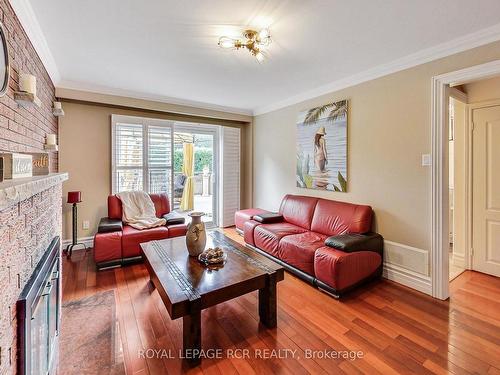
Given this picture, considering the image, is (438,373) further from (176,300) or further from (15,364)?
(15,364)

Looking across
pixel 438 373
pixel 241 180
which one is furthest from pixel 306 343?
pixel 241 180

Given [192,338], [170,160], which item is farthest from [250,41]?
[170,160]

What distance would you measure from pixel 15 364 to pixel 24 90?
1.66 metres

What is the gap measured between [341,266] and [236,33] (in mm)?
2335

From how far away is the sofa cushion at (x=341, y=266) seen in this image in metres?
2.30

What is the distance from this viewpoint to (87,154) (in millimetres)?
3695

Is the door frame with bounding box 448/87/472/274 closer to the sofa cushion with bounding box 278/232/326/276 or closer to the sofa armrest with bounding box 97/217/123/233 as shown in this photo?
the sofa cushion with bounding box 278/232/326/276

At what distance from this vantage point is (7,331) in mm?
901

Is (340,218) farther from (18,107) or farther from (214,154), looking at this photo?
(18,107)

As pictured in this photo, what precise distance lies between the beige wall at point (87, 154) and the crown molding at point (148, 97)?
0.87ft

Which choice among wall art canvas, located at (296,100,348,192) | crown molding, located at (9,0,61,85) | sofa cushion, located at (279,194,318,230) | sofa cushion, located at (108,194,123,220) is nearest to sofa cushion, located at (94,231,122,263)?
sofa cushion, located at (108,194,123,220)

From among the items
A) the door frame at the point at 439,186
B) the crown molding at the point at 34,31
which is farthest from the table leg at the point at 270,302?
the crown molding at the point at 34,31

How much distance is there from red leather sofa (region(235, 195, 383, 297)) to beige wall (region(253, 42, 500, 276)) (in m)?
0.23

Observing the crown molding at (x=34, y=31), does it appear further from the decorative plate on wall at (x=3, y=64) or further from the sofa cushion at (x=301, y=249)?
the sofa cushion at (x=301, y=249)
